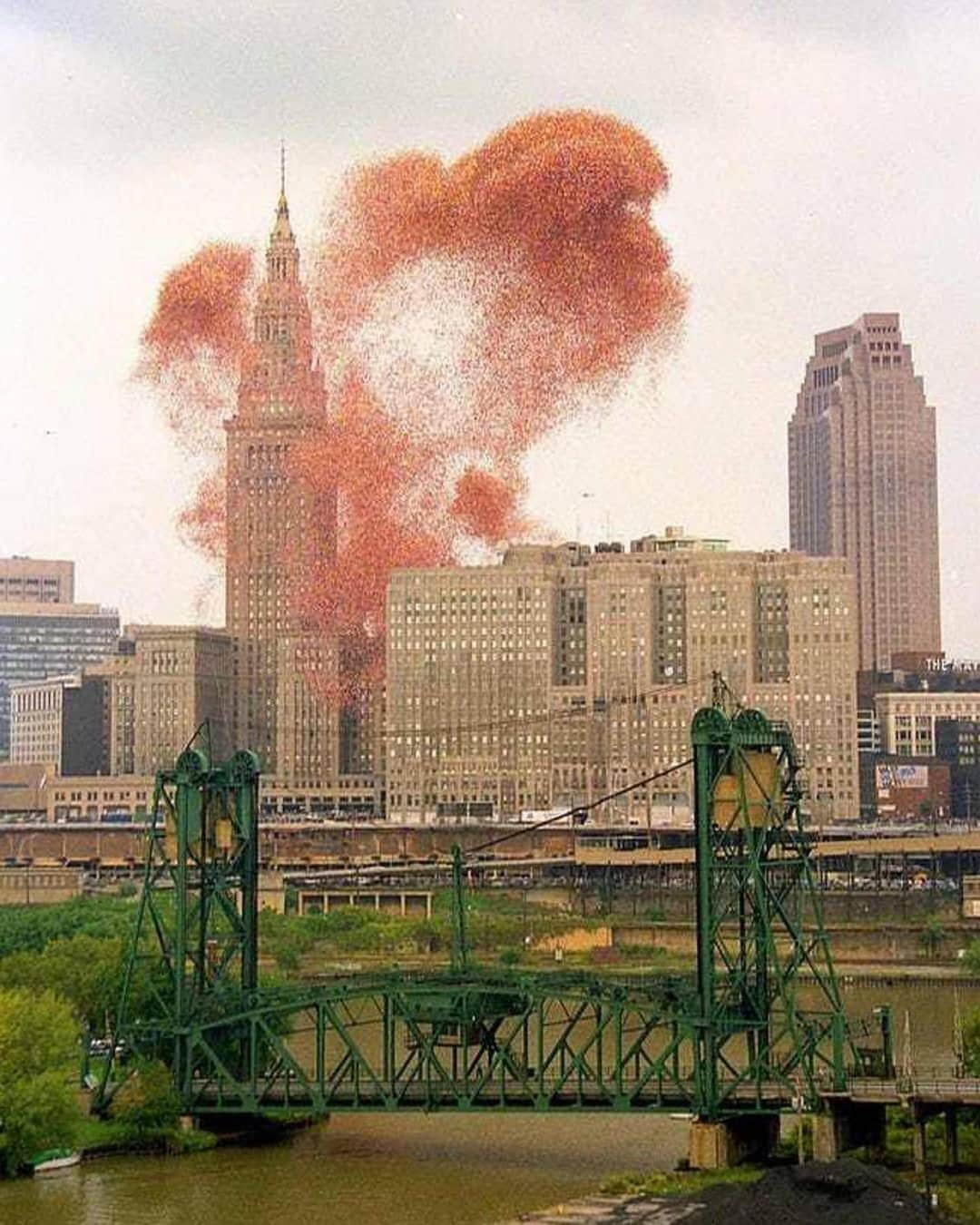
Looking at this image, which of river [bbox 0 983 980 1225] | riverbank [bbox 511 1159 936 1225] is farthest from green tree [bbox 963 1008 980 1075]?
riverbank [bbox 511 1159 936 1225]


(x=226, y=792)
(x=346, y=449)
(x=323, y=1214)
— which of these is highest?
(x=346, y=449)

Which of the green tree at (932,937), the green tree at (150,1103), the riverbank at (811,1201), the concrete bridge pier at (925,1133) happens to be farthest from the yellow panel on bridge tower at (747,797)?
the green tree at (932,937)

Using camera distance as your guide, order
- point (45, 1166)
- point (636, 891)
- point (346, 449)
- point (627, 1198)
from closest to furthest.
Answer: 1. point (627, 1198)
2. point (45, 1166)
3. point (636, 891)
4. point (346, 449)

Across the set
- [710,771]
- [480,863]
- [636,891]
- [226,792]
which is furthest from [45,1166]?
[480,863]

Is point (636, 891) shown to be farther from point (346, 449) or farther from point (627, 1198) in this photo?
point (627, 1198)

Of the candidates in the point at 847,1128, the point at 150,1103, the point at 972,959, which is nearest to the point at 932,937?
the point at 972,959

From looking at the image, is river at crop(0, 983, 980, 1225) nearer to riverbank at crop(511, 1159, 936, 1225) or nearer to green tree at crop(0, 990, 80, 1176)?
green tree at crop(0, 990, 80, 1176)

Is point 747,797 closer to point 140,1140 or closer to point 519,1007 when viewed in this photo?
point 519,1007
